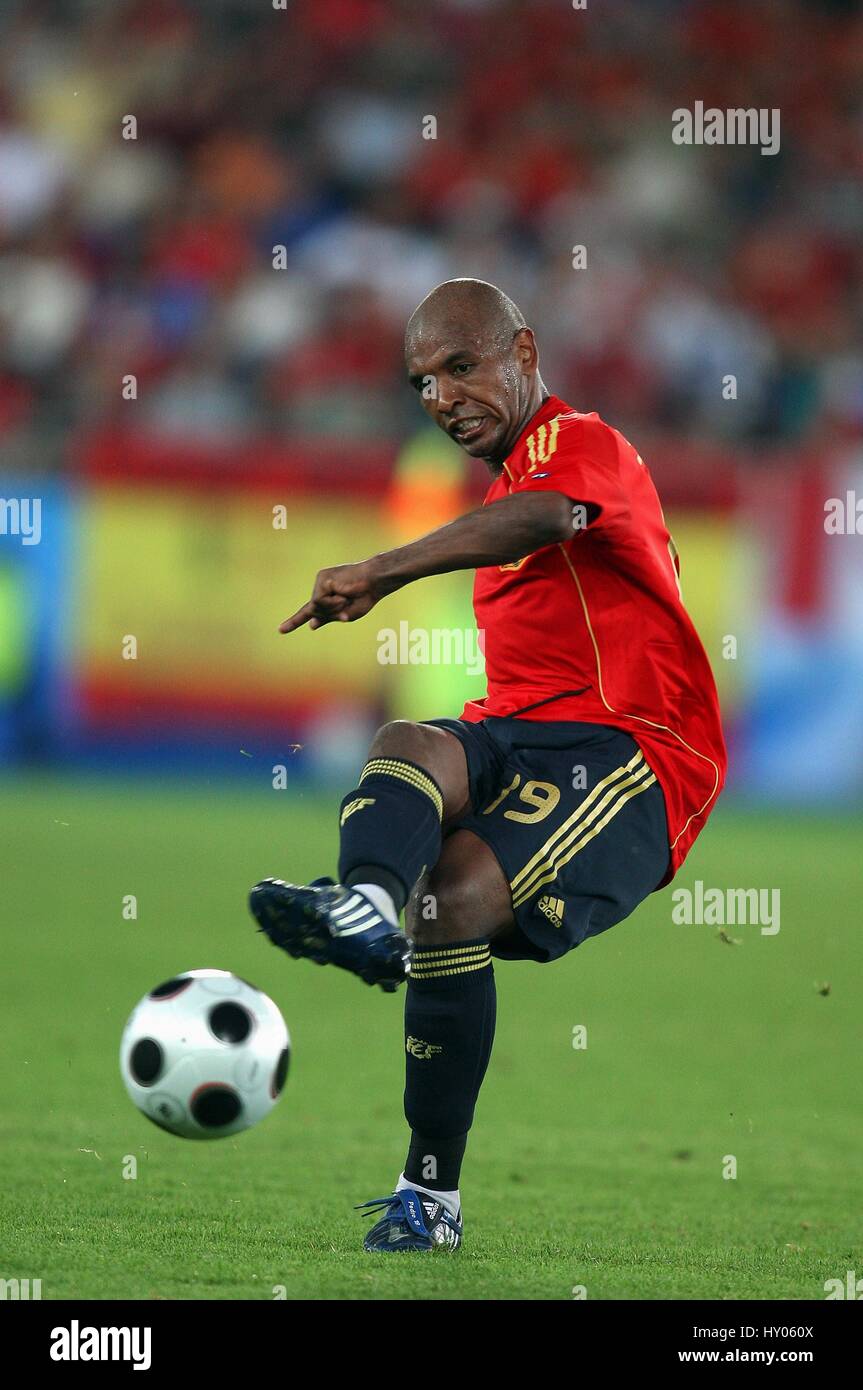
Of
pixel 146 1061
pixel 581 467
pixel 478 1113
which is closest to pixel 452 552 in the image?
pixel 581 467

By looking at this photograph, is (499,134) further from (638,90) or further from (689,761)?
(689,761)

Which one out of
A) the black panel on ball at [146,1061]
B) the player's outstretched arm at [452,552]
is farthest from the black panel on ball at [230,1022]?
the player's outstretched arm at [452,552]

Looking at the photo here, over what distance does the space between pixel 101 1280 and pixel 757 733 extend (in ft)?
29.0

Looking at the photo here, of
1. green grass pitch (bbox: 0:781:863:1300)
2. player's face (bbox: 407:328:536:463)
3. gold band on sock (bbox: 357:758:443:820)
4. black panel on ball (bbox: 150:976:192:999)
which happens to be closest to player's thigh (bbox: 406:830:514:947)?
gold band on sock (bbox: 357:758:443:820)

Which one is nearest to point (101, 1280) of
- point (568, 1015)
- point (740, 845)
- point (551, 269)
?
point (568, 1015)

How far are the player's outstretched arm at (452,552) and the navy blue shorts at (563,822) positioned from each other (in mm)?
356

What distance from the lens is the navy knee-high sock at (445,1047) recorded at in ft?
11.9

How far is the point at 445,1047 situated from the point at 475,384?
1.34m

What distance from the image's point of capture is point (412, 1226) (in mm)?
3641

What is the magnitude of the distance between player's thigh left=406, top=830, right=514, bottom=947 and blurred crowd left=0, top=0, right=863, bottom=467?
8437 millimetres

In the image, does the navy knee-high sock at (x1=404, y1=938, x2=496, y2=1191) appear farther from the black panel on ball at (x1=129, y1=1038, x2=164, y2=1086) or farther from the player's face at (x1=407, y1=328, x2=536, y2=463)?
the player's face at (x1=407, y1=328, x2=536, y2=463)

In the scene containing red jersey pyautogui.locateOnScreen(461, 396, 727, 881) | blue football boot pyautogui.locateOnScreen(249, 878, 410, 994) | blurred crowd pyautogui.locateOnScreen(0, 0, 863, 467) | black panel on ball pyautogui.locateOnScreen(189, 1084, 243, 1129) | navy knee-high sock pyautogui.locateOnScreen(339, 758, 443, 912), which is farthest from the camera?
blurred crowd pyautogui.locateOnScreen(0, 0, 863, 467)

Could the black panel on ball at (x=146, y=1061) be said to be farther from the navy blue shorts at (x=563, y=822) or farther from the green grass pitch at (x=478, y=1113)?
the navy blue shorts at (x=563, y=822)

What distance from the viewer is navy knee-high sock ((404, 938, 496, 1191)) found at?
3.62 meters
